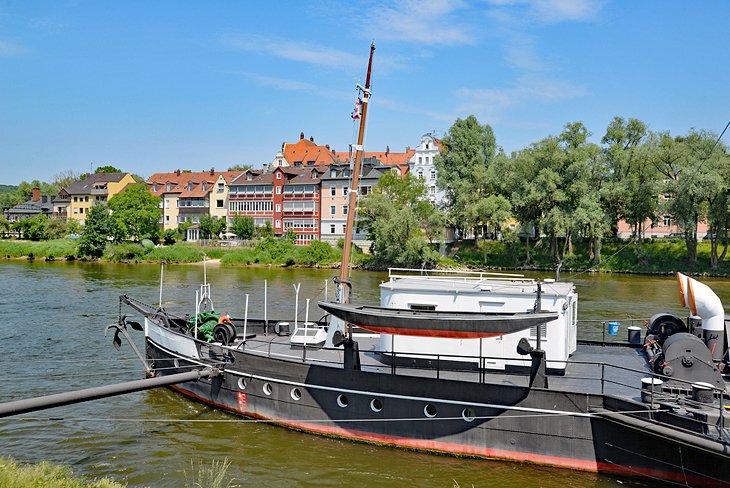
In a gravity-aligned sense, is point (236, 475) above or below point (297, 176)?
below

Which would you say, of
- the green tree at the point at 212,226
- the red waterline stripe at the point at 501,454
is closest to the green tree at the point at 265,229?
the green tree at the point at 212,226

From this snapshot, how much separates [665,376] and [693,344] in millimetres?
1448

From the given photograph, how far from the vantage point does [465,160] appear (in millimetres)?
77562

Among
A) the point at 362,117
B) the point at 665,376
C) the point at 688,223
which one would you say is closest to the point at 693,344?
the point at 665,376

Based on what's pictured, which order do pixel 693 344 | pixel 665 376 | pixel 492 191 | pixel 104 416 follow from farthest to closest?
pixel 492 191, pixel 104 416, pixel 693 344, pixel 665 376

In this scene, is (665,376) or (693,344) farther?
(693,344)

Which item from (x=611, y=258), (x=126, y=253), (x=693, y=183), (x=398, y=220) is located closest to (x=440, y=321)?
(x=693, y=183)

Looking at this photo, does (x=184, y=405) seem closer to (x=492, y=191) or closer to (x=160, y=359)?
(x=160, y=359)

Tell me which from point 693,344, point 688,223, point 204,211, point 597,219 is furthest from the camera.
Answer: point 204,211

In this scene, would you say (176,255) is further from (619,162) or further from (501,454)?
(501,454)

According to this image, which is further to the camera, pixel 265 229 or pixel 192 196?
pixel 192 196

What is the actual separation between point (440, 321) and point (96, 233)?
71813 mm

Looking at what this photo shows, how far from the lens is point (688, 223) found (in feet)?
191

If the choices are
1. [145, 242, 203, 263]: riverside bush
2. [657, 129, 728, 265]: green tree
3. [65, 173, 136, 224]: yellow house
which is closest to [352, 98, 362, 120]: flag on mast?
[657, 129, 728, 265]: green tree
